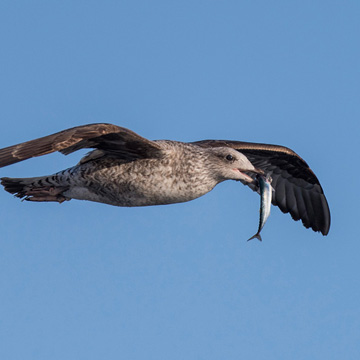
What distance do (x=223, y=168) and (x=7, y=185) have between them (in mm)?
3080

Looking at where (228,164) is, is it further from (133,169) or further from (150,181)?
(133,169)

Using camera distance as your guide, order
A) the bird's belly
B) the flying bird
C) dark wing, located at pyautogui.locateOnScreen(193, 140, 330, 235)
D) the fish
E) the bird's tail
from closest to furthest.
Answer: the flying bird, the bird's belly, the fish, the bird's tail, dark wing, located at pyautogui.locateOnScreen(193, 140, 330, 235)

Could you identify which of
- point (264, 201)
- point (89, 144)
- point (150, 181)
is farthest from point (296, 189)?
point (89, 144)

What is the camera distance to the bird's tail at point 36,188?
1155cm

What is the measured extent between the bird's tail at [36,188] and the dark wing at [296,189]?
2.81 metres

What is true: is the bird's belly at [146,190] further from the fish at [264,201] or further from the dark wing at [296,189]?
the dark wing at [296,189]

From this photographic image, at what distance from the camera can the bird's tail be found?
455 inches

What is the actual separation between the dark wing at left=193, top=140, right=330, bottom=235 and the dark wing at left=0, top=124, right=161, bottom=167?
277 centimetres

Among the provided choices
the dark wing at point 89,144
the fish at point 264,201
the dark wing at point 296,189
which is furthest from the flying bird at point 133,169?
the dark wing at point 296,189

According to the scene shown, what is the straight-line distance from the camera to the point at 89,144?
10320mm

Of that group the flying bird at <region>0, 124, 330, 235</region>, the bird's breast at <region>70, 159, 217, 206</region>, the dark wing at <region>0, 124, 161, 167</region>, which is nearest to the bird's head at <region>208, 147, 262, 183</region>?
the flying bird at <region>0, 124, 330, 235</region>

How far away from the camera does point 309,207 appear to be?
13.3 m

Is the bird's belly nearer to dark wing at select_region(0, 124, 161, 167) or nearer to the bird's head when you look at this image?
the bird's head

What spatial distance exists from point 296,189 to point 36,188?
12.4 feet
